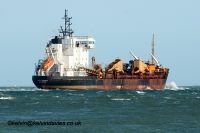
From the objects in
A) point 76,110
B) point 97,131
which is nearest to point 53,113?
point 76,110

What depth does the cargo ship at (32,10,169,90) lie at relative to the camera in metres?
90.8


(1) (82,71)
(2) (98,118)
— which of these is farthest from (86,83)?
(2) (98,118)

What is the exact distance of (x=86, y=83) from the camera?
91.8 meters

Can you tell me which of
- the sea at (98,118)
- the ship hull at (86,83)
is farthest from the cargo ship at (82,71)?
the sea at (98,118)

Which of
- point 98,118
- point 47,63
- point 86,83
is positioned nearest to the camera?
point 98,118

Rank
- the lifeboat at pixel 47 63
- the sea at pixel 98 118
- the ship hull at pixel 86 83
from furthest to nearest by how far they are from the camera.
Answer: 1. the lifeboat at pixel 47 63
2. the ship hull at pixel 86 83
3. the sea at pixel 98 118

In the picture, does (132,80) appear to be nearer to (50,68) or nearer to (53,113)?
(50,68)

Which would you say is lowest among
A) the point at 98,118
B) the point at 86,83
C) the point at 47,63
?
the point at 98,118

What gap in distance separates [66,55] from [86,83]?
275 inches

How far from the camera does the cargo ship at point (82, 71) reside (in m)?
90.8

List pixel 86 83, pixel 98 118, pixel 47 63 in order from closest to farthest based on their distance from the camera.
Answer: pixel 98 118 < pixel 47 63 < pixel 86 83

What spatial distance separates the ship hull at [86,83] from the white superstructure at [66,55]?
178cm

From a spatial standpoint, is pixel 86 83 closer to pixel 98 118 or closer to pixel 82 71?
pixel 82 71

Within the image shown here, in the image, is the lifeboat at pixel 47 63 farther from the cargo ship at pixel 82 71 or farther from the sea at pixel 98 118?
the sea at pixel 98 118
